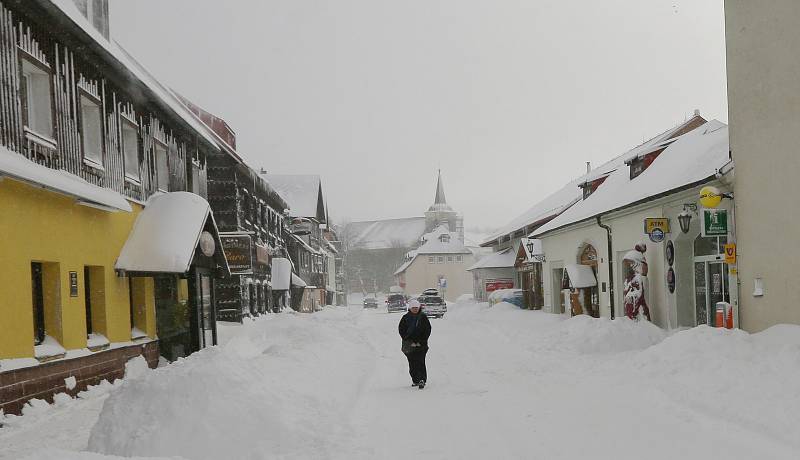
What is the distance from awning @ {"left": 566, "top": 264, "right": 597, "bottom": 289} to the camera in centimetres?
2297

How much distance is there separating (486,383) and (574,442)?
465cm

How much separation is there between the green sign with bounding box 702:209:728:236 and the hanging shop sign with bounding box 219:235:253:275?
12.6 m

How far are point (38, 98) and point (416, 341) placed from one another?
7.63 meters

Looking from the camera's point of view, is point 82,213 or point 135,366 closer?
point 82,213

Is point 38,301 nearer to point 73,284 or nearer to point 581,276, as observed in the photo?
point 73,284

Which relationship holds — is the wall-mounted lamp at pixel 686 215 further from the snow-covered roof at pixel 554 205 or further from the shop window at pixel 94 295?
the snow-covered roof at pixel 554 205

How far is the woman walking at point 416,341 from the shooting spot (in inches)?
459

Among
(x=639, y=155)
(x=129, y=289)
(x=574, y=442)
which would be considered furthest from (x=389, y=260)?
(x=574, y=442)

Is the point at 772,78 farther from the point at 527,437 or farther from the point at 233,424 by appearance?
the point at 233,424

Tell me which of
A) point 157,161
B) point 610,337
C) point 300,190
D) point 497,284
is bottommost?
point 497,284

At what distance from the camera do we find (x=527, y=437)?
7.48 m

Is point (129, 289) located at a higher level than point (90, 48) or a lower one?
lower

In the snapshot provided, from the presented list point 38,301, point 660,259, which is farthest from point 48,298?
point 660,259

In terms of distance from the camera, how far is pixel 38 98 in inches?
437
